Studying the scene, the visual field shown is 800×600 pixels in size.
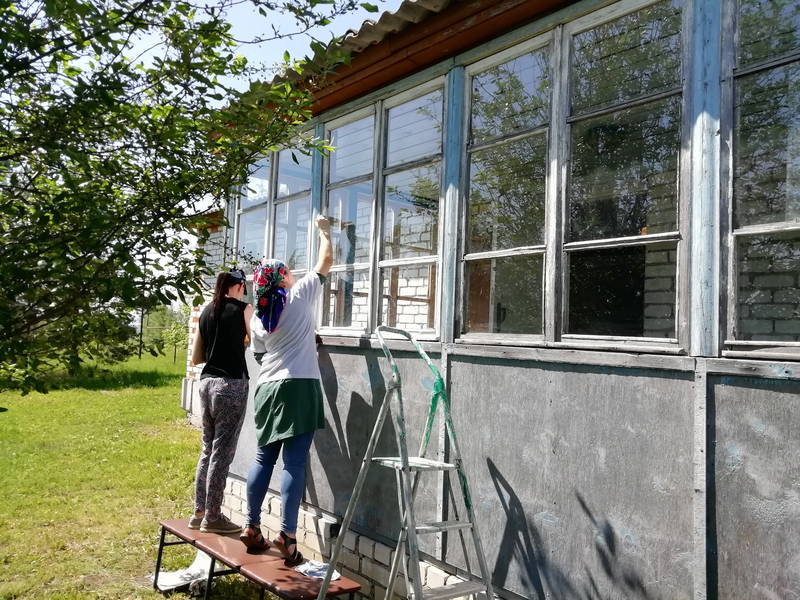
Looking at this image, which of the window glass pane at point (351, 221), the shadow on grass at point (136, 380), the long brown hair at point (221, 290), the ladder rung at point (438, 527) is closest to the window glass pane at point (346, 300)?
the window glass pane at point (351, 221)

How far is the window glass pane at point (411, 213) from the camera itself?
14.6 ft

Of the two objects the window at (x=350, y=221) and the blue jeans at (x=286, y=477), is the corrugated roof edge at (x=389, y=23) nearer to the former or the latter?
the window at (x=350, y=221)

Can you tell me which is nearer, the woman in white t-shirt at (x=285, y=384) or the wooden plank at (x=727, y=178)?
the wooden plank at (x=727, y=178)

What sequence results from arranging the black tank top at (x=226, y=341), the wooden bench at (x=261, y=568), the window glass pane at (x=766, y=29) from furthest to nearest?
the black tank top at (x=226, y=341) → the wooden bench at (x=261, y=568) → the window glass pane at (x=766, y=29)

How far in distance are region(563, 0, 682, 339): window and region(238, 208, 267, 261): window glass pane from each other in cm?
358

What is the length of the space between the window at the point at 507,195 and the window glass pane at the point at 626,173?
229 millimetres

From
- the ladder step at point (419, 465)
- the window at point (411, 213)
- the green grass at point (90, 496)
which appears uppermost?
the window at point (411, 213)

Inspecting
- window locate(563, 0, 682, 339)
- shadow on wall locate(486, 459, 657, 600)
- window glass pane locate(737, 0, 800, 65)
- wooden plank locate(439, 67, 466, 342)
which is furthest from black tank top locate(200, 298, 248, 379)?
window glass pane locate(737, 0, 800, 65)

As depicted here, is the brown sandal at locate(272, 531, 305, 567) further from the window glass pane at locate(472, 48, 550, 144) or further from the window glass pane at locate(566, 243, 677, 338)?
the window glass pane at locate(472, 48, 550, 144)

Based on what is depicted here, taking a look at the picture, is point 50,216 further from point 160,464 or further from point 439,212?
point 160,464

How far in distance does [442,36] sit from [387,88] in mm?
848

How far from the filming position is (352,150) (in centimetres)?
525

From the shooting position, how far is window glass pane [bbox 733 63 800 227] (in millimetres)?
2883

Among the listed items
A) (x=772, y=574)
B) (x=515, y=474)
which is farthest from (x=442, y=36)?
(x=772, y=574)
